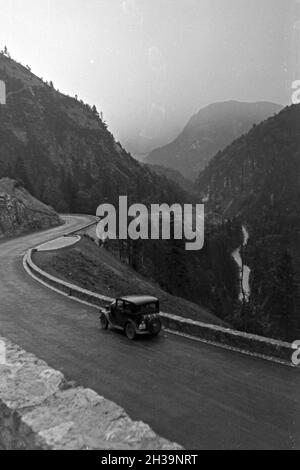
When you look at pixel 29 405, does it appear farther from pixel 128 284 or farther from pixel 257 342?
pixel 128 284

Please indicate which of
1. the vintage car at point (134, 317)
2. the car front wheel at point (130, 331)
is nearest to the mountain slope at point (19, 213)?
the vintage car at point (134, 317)

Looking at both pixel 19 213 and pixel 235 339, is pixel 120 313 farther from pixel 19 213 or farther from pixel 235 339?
pixel 19 213

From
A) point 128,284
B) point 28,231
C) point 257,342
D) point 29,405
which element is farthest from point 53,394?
point 28,231

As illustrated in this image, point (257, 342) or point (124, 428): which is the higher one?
point (124, 428)

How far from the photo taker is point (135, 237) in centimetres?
6469

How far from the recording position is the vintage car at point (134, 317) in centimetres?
1447

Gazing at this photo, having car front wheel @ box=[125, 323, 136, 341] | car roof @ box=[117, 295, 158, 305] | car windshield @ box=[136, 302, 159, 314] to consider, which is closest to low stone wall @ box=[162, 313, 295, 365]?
car windshield @ box=[136, 302, 159, 314]

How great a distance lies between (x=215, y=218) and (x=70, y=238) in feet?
524

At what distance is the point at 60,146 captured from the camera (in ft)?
528

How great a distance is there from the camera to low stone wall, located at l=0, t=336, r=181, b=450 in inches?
184

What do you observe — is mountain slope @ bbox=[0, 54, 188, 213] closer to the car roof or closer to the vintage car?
the vintage car

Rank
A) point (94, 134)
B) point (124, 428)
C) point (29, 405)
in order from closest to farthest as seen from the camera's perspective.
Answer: point (124, 428) → point (29, 405) → point (94, 134)

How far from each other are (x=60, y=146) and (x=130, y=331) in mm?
155621

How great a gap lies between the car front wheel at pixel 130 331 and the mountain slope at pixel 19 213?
3737cm
